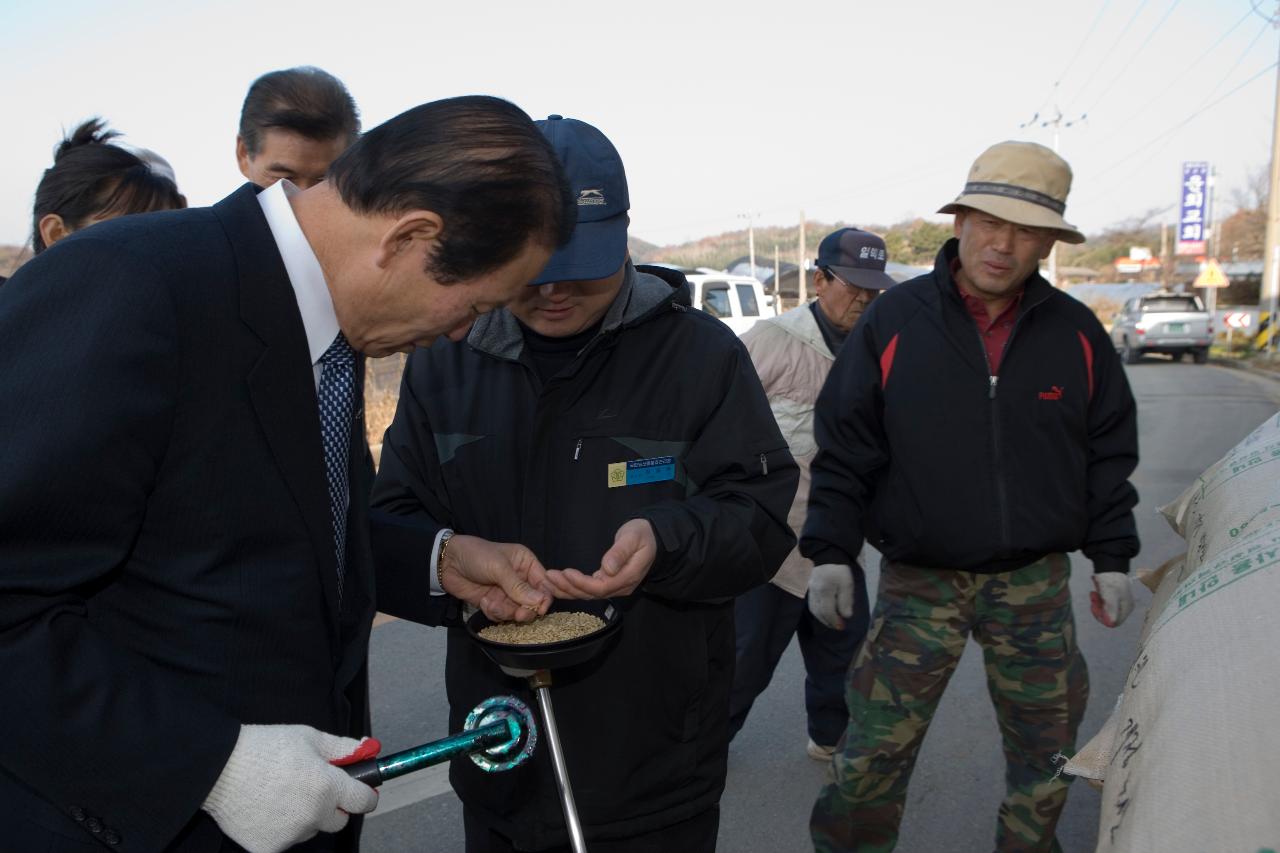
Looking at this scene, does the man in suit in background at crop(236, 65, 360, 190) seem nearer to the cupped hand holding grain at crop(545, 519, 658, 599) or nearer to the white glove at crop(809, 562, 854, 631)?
the cupped hand holding grain at crop(545, 519, 658, 599)

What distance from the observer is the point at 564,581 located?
183 cm

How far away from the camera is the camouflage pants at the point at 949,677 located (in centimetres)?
274

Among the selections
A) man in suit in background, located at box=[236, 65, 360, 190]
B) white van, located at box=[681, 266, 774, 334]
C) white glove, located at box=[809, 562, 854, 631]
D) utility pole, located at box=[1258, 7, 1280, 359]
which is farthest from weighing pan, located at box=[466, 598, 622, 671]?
utility pole, located at box=[1258, 7, 1280, 359]

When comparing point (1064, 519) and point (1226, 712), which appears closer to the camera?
point (1226, 712)

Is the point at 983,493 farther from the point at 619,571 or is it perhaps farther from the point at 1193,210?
the point at 1193,210

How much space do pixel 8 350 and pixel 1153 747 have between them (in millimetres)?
1422

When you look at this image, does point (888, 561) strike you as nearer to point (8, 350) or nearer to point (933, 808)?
point (933, 808)

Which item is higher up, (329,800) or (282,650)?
(282,650)

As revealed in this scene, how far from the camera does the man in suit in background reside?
297cm

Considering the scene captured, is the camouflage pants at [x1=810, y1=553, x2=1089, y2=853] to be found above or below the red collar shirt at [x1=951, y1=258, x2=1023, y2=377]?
below

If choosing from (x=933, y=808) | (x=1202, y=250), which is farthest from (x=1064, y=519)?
(x=1202, y=250)

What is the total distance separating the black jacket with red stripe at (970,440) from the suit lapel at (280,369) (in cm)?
176

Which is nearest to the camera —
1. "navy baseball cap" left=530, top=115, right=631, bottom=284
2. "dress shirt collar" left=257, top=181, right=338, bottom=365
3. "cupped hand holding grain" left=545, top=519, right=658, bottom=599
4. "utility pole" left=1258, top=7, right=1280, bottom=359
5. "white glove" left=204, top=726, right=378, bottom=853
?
"white glove" left=204, top=726, right=378, bottom=853

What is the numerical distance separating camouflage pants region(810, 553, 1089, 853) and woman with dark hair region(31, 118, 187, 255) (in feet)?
7.65
